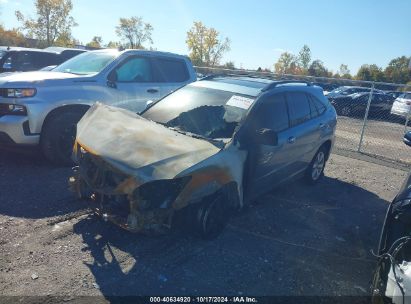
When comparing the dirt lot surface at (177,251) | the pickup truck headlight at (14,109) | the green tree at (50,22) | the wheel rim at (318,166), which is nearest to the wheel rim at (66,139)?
the dirt lot surface at (177,251)

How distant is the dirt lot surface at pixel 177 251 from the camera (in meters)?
3.18

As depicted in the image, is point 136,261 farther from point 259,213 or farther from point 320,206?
point 320,206

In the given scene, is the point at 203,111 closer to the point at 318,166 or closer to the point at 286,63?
the point at 318,166

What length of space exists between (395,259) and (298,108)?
2.96m

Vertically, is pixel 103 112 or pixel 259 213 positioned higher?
pixel 103 112

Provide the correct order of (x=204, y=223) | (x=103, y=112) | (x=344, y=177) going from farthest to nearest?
(x=344, y=177), (x=103, y=112), (x=204, y=223)

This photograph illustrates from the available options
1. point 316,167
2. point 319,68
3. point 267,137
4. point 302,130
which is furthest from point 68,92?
point 319,68

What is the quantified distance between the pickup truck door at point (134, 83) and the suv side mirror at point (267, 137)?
3375 millimetres

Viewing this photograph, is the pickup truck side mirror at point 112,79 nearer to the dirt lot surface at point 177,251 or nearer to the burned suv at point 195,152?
the burned suv at point 195,152

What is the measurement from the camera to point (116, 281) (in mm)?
3166

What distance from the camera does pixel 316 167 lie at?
20.9 ft

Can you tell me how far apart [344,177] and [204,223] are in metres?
4.48

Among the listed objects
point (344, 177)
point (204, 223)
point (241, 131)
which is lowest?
point (344, 177)

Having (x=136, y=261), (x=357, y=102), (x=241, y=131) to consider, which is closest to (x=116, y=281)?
(x=136, y=261)
